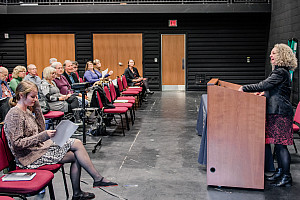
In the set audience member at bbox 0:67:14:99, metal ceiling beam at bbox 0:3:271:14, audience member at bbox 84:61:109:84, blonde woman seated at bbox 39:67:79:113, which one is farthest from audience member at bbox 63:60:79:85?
metal ceiling beam at bbox 0:3:271:14

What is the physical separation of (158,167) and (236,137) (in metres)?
1.35

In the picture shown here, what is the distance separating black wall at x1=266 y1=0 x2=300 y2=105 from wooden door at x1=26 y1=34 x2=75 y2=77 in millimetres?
7489

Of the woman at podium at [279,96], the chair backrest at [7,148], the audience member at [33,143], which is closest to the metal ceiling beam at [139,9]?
the woman at podium at [279,96]

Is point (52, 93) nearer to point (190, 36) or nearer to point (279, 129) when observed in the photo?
point (279, 129)

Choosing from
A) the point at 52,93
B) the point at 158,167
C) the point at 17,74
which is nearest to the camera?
the point at 158,167

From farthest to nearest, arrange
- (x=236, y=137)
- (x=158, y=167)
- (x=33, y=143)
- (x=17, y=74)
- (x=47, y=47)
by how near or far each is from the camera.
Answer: (x=47, y=47) < (x=17, y=74) < (x=158, y=167) < (x=236, y=137) < (x=33, y=143)

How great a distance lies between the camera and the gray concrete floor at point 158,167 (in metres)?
3.87

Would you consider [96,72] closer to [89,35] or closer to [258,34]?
→ [89,35]

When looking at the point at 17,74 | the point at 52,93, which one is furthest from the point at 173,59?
the point at 52,93

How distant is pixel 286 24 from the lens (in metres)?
11.0

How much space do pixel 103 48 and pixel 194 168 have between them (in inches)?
399

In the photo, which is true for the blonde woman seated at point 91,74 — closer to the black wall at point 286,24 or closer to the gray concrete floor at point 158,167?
the gray concrete floor at point 158,167

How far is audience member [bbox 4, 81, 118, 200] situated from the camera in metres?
3.23

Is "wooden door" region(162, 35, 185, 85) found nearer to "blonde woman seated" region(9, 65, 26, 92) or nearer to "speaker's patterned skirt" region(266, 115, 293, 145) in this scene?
"blonde woman seated" region(9, 65, 26, 92)
